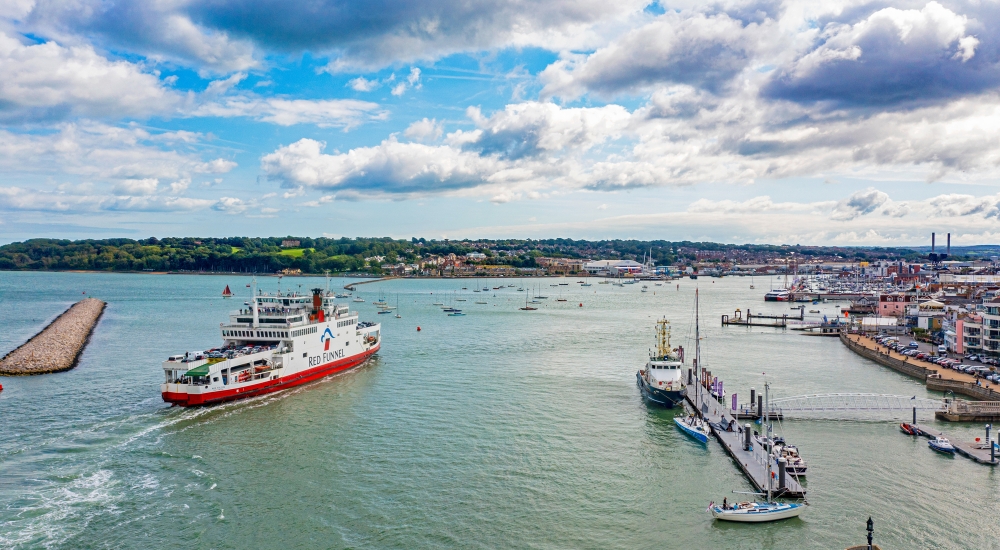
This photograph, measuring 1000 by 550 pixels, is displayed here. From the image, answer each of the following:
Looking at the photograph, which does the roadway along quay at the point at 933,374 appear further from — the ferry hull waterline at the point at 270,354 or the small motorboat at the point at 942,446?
the ferry hull waterline at the point at 270,354

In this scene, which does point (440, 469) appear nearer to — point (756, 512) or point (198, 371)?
point (756, 512)

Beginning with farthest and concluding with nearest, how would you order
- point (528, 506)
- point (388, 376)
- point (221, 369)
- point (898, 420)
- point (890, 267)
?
point (890, 267), point (388, 376), point (221, 369), point (898, 420), point (528, 506)

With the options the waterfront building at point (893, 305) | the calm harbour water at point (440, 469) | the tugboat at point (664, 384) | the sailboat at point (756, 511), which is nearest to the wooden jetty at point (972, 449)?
the calm harbour water at point (440, 469)

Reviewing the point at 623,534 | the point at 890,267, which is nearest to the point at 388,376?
the point at 623,534

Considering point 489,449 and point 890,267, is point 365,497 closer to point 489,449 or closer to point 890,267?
point 489,449

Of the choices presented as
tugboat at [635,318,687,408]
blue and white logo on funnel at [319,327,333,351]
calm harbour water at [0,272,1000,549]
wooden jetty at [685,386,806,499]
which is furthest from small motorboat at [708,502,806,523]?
blue and white logo on funnel at [319,327,333,351]

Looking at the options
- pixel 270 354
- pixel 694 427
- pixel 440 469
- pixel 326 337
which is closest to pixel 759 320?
pixel 694 427
